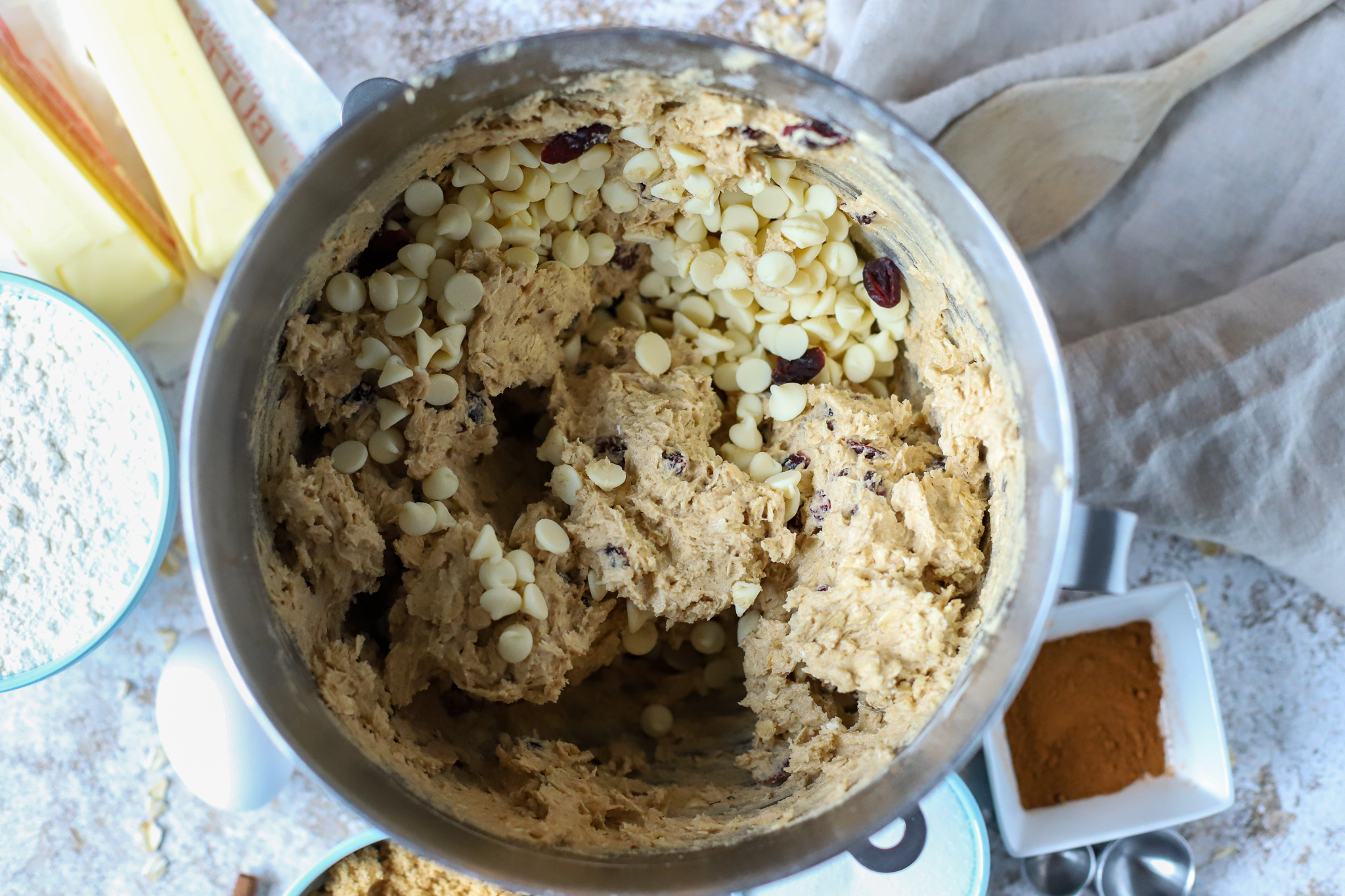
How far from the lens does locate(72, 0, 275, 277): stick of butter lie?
3.56 ft

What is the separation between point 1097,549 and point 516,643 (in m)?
0.48

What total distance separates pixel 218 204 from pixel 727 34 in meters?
0.65

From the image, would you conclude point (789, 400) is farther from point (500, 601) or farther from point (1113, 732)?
point (1113, 732)

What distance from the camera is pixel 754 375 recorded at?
37.4 inches

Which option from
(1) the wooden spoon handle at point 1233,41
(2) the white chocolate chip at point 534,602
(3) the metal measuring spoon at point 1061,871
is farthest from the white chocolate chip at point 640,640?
(1) the wooden spoon handle at point 1233,41

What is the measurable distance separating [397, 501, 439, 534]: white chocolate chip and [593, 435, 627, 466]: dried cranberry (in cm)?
16

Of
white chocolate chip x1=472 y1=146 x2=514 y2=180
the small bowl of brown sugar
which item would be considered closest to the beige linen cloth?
the small bowl of brown sugar

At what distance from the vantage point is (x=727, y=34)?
1230 millimetres

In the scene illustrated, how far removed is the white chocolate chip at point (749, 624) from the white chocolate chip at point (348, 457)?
38 cm

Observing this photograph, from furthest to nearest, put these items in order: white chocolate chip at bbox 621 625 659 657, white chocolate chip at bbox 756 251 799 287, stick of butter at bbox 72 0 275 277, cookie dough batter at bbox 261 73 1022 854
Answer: stick of butter at bbox 72 0 275 277 → white chocolate chip at bbox 621 625 659 657 → white chocolate chip at bbox 756 251 799 287 → cookie dough batter at bbox 261 73 1022 854

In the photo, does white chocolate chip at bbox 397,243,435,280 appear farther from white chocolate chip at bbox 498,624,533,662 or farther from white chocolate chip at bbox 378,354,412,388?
white chocolate chip at bbox 498,624,533,662

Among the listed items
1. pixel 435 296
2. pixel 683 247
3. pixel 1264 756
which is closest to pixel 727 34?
pixel 683 247

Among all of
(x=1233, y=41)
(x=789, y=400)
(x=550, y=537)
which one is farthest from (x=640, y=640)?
(x=1233, y=41)

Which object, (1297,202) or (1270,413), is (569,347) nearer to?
(1270,413)
